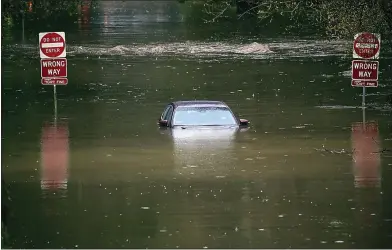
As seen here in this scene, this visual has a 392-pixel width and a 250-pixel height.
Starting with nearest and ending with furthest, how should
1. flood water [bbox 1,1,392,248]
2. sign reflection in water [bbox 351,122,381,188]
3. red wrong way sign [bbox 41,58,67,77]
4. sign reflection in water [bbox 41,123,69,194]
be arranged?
flood water [bbox 1,1,392,248]
sign reflection in water [bbox 41,123,69,194]
sign reflection in water [bbox 351,122,381,188]
red wrong way sign [bbox 41,58,67,77]

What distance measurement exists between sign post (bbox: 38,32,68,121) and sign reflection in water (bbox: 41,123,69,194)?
160 cm

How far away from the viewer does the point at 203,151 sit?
3525 cm

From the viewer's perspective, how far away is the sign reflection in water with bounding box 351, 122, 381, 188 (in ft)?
97.8

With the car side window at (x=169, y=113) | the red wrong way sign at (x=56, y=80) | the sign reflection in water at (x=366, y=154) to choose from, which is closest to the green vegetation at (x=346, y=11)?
the sign reflection in water at (x=366, y=154)

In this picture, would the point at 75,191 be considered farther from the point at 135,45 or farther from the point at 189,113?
the point at 135,45

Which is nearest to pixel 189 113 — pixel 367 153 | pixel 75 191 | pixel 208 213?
→ pixel 367 153

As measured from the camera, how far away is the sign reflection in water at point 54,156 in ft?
96.7

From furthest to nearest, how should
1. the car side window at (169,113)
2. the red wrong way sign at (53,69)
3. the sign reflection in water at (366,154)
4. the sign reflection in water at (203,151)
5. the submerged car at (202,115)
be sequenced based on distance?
the red wrong way sign at (53,69)
the car side window at (169,113)
the submerged car at (202,115)
the sign reflection in water at (203,151)
the sign reflection in water at (366,154)

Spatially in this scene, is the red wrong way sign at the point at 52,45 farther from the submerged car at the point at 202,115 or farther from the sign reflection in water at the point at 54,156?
the submerged car at the point at 202,115

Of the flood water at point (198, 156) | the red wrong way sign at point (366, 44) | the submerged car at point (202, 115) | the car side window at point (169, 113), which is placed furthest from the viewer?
the car side window at point (169, 113)

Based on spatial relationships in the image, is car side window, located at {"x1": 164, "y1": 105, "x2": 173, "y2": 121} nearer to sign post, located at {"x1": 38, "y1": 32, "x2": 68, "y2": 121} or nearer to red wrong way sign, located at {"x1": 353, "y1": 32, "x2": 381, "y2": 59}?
sign post, located at {"x1": 38, "y1": 32, "x2": 68, "y2": 121}

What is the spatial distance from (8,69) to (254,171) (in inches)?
1550

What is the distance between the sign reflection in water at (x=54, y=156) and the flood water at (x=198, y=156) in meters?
0.08

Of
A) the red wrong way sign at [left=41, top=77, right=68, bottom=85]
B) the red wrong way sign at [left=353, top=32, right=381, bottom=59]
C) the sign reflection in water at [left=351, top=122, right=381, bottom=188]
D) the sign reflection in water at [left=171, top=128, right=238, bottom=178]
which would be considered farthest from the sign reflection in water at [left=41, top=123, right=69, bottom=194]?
the red wrong way sign at [left=353, top=32, right=381, bottom=59]
